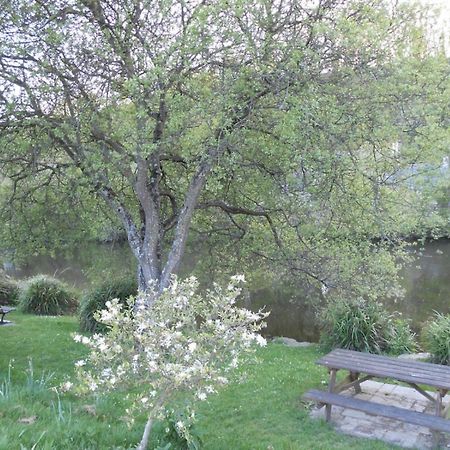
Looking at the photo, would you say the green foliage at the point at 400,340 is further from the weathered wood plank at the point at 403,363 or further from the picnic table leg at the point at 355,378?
the weathered wood plank at the point at 403,363

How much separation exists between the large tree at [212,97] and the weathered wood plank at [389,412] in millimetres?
2086

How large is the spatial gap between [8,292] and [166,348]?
37.6 feet

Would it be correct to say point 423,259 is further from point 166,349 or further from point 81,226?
point 166,349

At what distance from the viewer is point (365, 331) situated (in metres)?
8.23

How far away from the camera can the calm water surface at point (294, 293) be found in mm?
10352

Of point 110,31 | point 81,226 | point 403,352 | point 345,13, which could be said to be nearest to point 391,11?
point 345,13

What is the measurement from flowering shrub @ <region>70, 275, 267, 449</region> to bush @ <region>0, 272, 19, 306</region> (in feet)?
35.3

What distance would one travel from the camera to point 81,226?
8.77 m

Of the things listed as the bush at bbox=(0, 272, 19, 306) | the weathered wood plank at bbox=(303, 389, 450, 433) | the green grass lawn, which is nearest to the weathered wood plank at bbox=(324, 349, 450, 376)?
the weathered wood plank at bbox=(303, 389, 450, 433)

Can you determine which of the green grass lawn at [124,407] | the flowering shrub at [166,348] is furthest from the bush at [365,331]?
the flowering shrub at [166,348]

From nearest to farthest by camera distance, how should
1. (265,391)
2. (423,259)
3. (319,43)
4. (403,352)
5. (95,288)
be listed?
(319,43) → (265,391) → (403,352) → (95,288) → (423,259)

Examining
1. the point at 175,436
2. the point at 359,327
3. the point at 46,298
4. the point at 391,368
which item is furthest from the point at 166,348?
the point at 46,298

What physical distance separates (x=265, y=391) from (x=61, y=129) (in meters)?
3.92

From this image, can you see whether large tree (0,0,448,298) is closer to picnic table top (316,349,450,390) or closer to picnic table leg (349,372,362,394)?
picnic table top (316,349,450,390)
